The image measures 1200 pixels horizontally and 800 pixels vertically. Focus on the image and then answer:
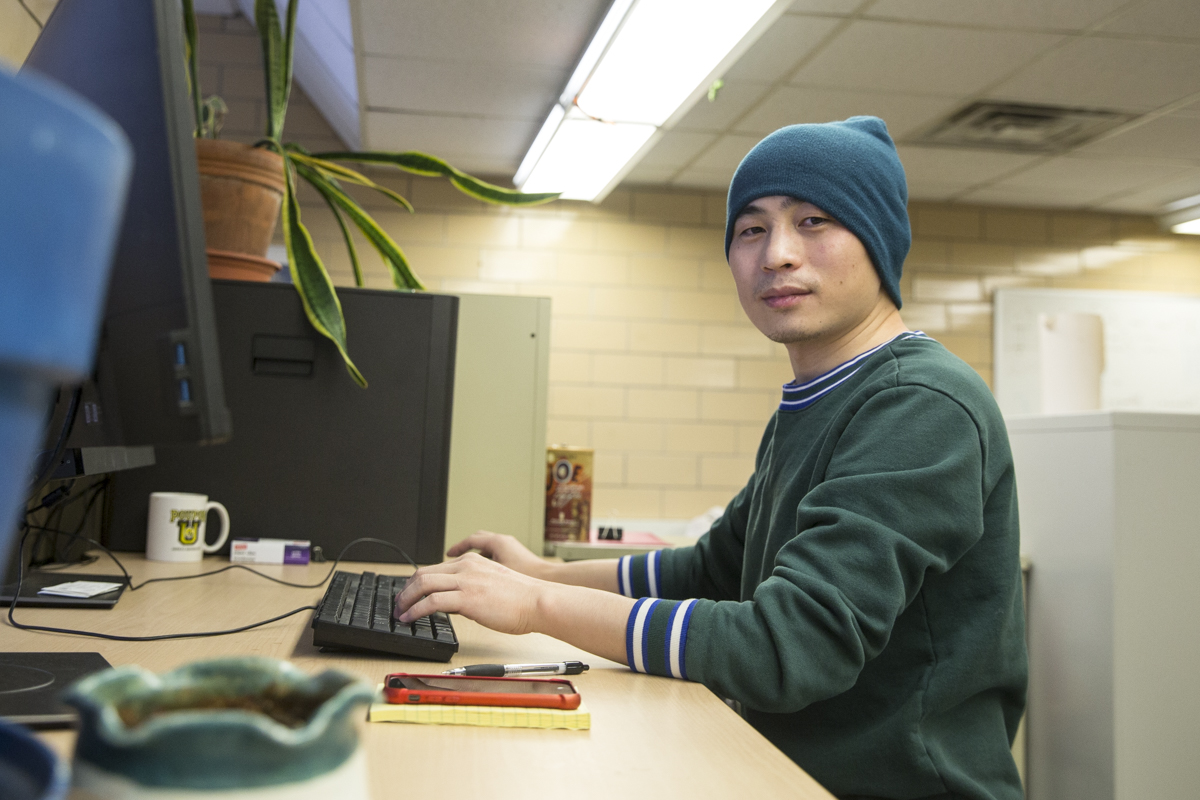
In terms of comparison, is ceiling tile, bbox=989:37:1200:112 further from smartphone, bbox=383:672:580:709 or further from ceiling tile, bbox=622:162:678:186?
smartphone, bbox=383:672:580:709

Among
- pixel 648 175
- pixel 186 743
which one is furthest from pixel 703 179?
pixel 186 743

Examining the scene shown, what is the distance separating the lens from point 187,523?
146 cm

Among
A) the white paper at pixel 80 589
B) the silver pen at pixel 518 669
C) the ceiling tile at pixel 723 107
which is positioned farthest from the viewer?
the ceiling tile at pixel 723 107

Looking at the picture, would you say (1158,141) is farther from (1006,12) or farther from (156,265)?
(156,265)

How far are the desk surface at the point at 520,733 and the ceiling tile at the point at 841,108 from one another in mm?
2353

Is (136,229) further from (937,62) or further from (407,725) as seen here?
(937,62)

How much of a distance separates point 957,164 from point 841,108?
82cm

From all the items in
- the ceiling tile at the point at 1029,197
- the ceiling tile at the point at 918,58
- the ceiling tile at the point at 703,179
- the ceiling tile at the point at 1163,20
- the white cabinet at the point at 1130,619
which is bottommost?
the white cabinet at the point at 1130,619

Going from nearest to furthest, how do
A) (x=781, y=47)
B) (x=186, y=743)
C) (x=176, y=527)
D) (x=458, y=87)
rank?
(x=186, y=743), (x=176, y=527), (x=781, y=47), (x=458, y=87)

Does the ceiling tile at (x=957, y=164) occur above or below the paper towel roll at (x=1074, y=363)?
above

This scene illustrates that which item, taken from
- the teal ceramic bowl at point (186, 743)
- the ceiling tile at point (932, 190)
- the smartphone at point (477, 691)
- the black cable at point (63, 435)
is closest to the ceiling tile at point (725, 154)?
the ceiling tile at point (932, 190)

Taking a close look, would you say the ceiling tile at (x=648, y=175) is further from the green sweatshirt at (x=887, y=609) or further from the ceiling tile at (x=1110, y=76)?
the green sweatshirt at (x=887, y=609)

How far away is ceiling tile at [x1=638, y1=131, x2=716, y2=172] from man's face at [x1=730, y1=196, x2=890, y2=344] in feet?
7.34

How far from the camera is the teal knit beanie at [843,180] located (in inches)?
42.8
